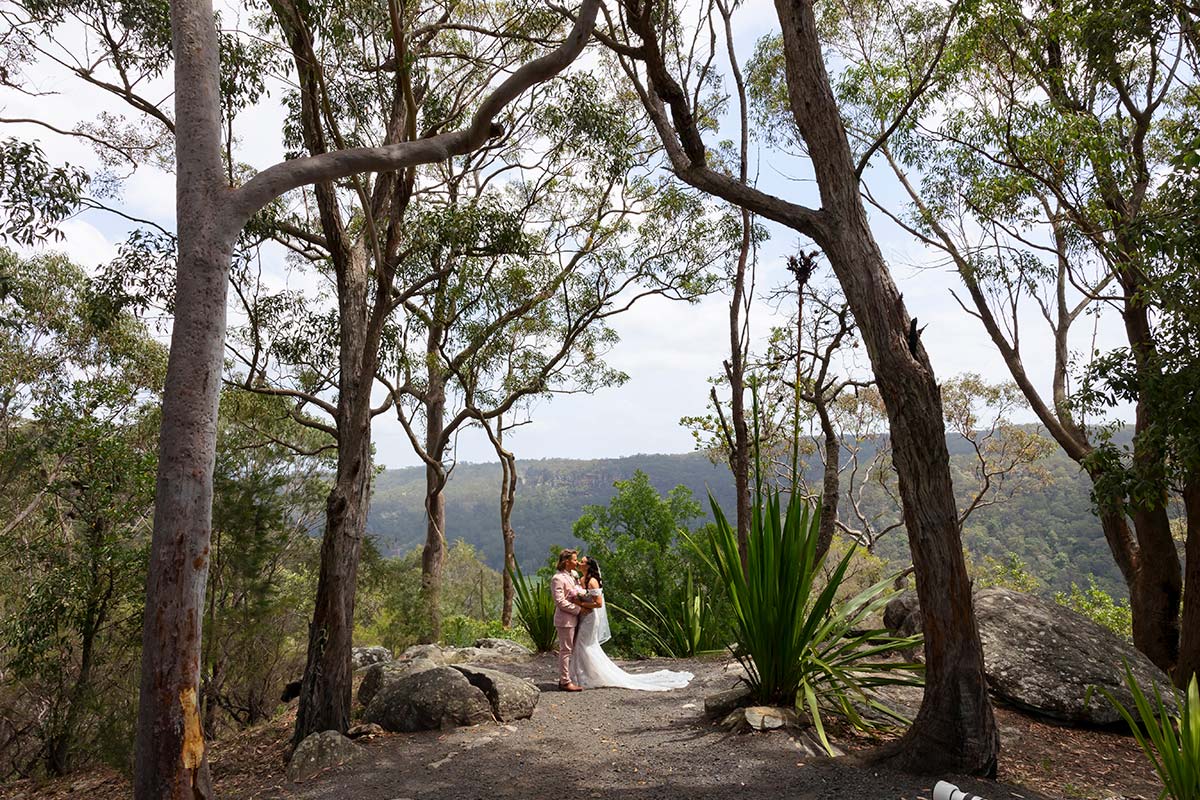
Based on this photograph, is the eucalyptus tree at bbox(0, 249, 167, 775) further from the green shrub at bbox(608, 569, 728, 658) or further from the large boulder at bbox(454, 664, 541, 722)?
the green shrub at bbox(608, 569, 728, 658)

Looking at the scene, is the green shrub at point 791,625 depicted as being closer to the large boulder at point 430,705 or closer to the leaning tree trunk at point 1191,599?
the large boulder at point 430,705

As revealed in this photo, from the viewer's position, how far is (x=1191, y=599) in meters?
7.71

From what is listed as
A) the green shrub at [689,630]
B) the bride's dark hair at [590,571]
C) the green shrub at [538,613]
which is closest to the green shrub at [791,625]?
the bride's dark hair at [590,571]

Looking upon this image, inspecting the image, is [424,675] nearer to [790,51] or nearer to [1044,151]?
[790,51]

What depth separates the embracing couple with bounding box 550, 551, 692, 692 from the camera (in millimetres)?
7570

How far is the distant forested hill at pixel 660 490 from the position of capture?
3719cm

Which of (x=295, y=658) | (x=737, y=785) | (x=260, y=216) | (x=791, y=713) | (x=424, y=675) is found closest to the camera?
(x=737, y=785)

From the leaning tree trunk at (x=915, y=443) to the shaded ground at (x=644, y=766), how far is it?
262 mm

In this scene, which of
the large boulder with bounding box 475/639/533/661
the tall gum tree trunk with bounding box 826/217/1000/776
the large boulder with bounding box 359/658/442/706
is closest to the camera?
the tall gum tree trunk with bounding box 826/217/1000/776

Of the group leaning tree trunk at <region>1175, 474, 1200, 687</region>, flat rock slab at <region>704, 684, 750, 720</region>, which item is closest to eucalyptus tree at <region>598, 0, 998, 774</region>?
flat rock slab at <region>704, 684, 750, 720</region>

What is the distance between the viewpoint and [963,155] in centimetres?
1138

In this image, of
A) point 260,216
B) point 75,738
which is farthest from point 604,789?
point 75,738

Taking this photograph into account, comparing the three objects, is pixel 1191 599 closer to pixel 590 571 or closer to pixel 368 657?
pixel 590 571

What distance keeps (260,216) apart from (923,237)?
10709 millimetres
